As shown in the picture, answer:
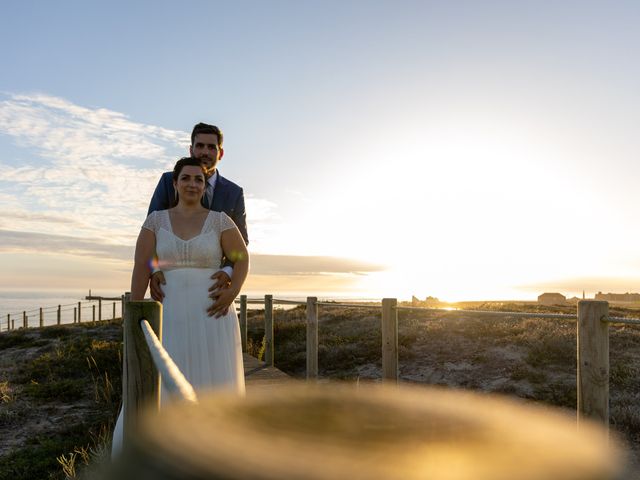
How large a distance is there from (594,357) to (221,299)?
2.75 m

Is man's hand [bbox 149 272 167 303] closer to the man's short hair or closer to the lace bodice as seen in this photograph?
the lace bodice

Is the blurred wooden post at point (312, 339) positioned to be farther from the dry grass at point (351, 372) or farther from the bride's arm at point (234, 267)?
the bride's arm at point (234, 267)

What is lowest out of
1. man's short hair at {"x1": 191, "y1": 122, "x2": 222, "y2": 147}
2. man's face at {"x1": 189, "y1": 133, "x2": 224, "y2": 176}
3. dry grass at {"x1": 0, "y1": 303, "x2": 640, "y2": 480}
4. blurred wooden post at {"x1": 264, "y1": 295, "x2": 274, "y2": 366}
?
dry grass at {"x1": 0, "y1": 303, "x2": 640, "y2": 480}

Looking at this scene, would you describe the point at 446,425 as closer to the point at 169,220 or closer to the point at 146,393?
the point at 146,393

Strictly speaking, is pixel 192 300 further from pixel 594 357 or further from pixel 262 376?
pixel 262 376

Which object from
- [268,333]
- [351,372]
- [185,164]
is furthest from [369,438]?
[351,372]

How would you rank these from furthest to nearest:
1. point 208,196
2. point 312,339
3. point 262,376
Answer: point 312,339 < point 262,376 < point 208,196

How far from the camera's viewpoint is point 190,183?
3.55m

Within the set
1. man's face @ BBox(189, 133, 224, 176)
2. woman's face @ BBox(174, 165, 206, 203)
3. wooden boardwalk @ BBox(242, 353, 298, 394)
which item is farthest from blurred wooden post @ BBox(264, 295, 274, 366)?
woman's face @ BBox(174, 165, 206, 203)

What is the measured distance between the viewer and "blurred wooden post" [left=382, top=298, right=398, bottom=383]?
19.5 ft

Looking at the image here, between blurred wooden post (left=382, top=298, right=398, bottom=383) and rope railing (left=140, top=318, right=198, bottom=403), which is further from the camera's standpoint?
blurred wooden post (left=382, top=298, right=398, bottom=383)

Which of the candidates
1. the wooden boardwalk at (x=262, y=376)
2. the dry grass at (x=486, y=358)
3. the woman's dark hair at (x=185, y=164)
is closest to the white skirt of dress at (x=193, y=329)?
the woman's dark hair at (x=185, y=164)

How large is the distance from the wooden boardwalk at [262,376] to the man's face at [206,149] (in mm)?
3498

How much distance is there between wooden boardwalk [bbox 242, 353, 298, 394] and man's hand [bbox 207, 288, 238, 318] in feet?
10.5
